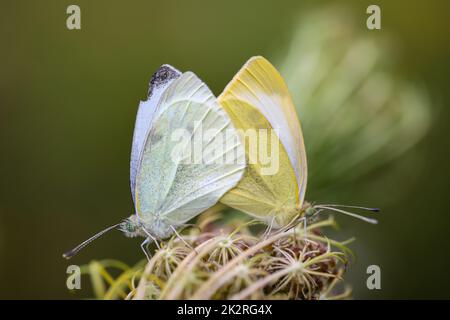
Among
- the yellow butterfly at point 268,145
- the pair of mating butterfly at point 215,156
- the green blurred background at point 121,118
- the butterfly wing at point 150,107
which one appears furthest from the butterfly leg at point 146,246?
the green blurred background at point 121,118

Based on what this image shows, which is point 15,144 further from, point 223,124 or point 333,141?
point 333,141

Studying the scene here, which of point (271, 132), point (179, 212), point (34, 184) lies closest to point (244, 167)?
point (271, 132)

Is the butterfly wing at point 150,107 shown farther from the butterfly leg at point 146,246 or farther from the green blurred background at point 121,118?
the green blurred background at point 121,118

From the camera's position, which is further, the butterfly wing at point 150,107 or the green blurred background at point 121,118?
the green blurred background at point 121,118

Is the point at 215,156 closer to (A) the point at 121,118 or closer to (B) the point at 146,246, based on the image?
(B) the point at 146,246

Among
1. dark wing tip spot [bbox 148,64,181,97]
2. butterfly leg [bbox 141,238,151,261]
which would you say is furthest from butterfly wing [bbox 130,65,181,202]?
butterfly leg [bbox 141,238,151,261]

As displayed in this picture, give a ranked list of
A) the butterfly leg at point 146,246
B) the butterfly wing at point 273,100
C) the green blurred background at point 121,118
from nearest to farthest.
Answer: the butterfly leg at point 146,246, the butterfly wing at point 273,100, the green blurred background at point 121,118

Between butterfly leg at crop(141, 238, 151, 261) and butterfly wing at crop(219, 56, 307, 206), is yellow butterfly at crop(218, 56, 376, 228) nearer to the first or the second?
butterfly wing at crop(219, 56, 307, 206)
